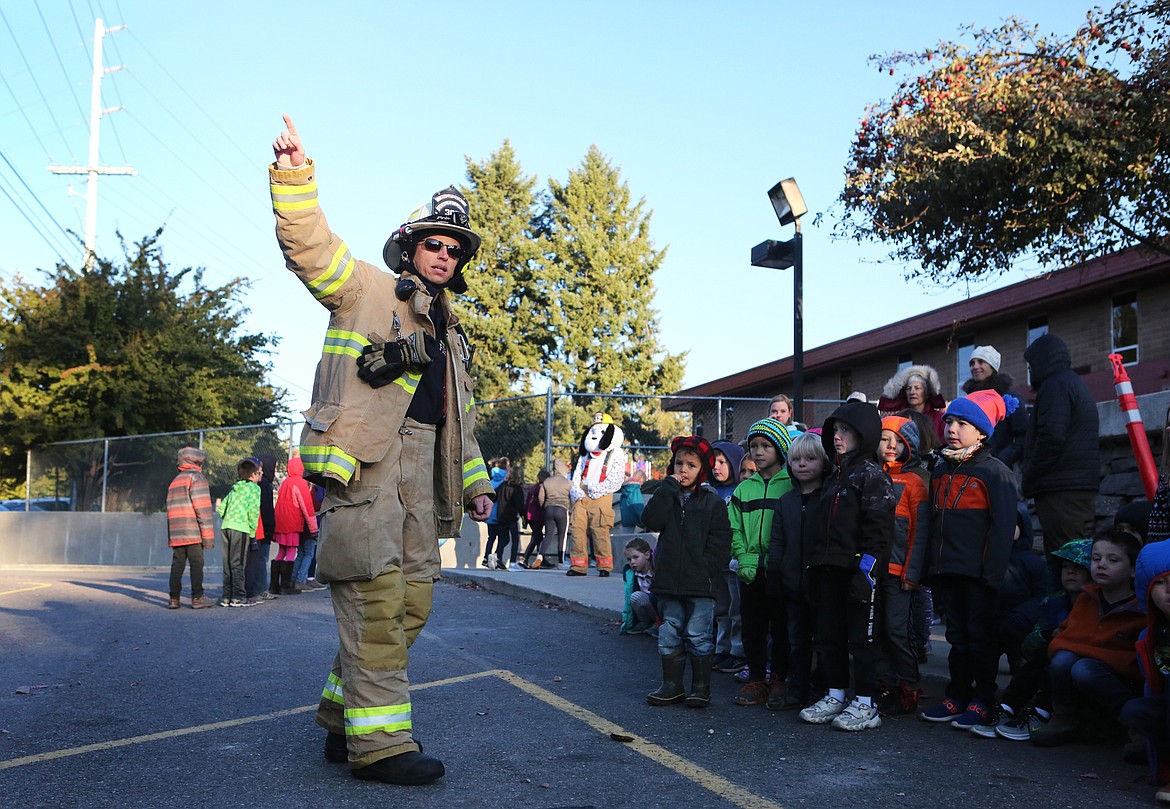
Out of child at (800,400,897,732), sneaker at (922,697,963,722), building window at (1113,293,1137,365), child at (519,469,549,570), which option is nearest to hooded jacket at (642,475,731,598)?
child at (800,400,897,732)

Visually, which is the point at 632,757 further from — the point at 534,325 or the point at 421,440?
the point at 534,325

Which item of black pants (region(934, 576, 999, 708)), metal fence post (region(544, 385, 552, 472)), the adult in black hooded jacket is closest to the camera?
black pants (region(934, 576, 999, 708))

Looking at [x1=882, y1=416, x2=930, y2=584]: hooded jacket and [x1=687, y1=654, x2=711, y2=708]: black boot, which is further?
[x1=687, y1=654, x2=711, y2=708]: black boot

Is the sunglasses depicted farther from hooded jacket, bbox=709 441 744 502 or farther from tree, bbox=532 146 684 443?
tree, bbox=532 146 684 443

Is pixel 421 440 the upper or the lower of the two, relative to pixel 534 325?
lower

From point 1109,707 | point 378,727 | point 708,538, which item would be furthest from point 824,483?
point 378,727

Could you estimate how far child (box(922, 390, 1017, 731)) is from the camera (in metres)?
5.56

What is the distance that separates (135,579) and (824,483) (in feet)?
43.4

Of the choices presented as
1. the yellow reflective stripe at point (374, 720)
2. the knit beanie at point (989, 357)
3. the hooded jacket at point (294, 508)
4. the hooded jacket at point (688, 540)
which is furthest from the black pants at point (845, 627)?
the hooded jacket at point (294, 508)

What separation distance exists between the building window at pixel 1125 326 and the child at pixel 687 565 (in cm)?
A: 1886

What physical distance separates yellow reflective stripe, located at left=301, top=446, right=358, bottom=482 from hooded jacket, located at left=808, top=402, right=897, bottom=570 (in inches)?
107

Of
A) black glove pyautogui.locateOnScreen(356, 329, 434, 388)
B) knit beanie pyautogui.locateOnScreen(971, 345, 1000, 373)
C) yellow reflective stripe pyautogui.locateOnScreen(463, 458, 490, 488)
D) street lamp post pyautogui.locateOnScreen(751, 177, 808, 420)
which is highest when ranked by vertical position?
street lamp post pyautogui.locateOnScreen(751, 177, 808, 420)

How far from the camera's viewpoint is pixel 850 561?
5.68m

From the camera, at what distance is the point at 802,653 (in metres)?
6.15
